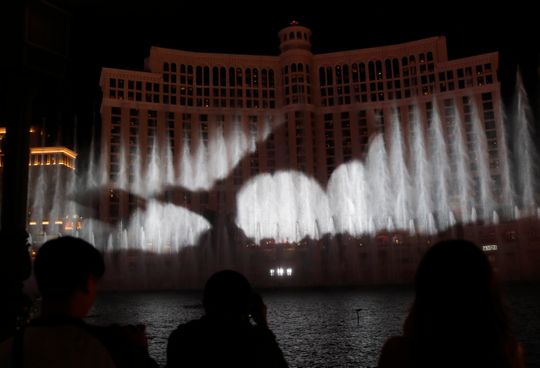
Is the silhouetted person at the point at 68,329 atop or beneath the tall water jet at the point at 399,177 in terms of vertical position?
beneath

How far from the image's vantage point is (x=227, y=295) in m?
3.71

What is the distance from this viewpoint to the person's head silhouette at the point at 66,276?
263 centimetres

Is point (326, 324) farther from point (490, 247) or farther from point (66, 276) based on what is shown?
point (490, 247)

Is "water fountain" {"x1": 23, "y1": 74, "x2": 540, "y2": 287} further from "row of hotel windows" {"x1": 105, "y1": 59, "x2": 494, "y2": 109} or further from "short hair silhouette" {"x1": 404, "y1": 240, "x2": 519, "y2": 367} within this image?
"short hair silhouette" {"x1": 404, "y1": 240, "x2": 519, "y2": 367}

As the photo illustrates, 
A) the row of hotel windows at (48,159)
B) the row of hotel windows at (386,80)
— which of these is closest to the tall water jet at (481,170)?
the row of hotel windows at (386,80)

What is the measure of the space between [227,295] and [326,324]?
93.7 ft

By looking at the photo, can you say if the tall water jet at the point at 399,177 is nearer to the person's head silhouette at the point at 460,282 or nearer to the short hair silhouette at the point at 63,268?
the person's head silhouette at the point at 460,282

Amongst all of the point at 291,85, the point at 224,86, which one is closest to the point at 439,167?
the point at 291,85

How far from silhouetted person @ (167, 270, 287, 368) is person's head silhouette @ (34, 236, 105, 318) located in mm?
1158

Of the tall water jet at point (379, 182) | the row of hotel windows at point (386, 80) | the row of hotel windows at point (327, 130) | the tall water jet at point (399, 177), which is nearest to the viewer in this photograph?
the tall water jet at point (399, 177)

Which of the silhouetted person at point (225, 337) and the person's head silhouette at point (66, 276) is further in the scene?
the silhouetted person at point (225, 337)

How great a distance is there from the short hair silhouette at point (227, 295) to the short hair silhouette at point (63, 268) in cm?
119

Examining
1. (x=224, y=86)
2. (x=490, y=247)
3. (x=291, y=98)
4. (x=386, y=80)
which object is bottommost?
(x=490, y=247)

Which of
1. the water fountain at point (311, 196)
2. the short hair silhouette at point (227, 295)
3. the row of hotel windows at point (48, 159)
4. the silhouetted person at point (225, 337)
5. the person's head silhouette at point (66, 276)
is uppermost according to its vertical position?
the row of hotel windows at point (48, 159)
